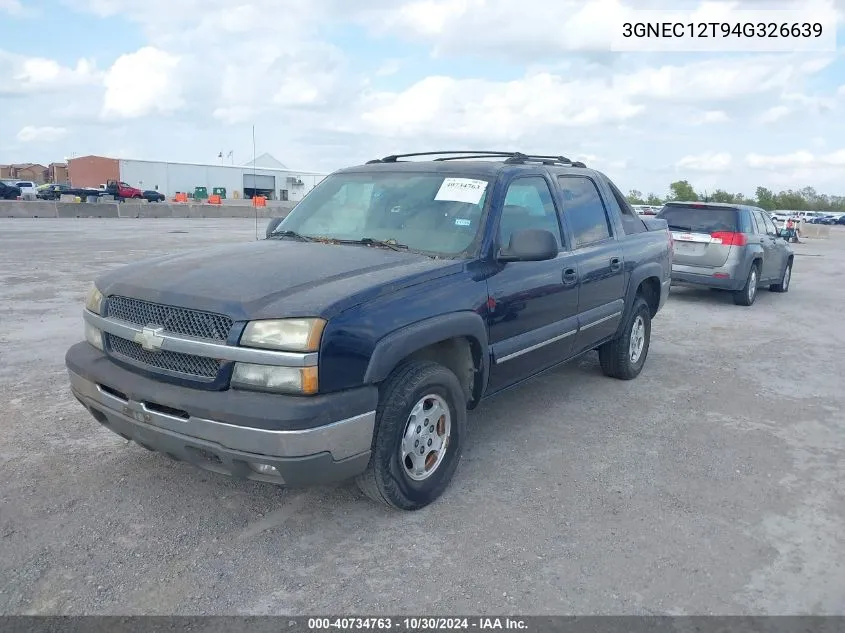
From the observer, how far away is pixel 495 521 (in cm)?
356

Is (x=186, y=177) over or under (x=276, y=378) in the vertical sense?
over

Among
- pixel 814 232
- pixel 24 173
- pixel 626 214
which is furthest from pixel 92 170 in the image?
pixel 626 214

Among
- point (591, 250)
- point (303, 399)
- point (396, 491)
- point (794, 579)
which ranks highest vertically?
point (591, 250)

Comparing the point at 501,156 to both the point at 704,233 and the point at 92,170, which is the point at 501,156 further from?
the point at 92,170

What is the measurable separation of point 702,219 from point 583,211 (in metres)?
6.54

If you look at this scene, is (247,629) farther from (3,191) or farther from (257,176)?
(257,176)

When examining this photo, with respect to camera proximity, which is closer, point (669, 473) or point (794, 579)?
point (794, 579)

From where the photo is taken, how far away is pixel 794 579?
3100 mm

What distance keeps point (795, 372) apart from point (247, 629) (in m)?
6.00

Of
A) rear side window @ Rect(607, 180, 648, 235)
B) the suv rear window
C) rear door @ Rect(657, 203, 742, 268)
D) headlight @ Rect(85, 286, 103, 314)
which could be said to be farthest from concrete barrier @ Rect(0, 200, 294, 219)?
headlight @ Rect(85, 286, 103, 314)

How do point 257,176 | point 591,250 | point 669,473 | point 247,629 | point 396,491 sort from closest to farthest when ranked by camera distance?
point 247,629, point 396,491, point 669,473, point 591,250, point 257,176

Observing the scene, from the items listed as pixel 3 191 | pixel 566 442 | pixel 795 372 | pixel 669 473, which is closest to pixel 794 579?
pixel 669 473

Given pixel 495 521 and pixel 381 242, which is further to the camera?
pixel 381 242

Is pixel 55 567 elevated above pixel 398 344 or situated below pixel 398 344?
below
